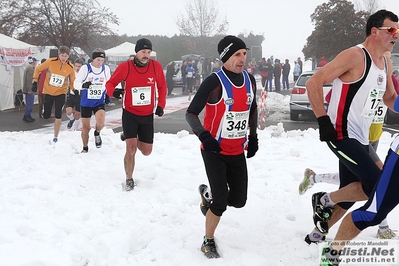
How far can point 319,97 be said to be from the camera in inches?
144

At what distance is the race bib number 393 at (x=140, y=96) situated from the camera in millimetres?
6062

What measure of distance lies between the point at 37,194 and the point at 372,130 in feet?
12.6

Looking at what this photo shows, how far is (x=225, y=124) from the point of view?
13.0 ft

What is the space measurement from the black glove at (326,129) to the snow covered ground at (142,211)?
1084 millimetres

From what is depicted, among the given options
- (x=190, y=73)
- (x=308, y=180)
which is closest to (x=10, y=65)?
(x=190, y=73)

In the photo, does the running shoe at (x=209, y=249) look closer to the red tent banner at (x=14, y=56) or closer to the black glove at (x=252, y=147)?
the black glove at (x=252, y=147)

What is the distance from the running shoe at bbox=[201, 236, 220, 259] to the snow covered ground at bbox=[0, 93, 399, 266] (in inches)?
2.7

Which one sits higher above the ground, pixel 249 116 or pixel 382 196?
pixel 249 116

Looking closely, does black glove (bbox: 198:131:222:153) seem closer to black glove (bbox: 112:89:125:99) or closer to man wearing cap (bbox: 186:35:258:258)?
man wearing cap (bbox: 186:35:258:258)

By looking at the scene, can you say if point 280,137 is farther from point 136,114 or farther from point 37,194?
point 37,194

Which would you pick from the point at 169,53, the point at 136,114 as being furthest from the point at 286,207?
the point at 169,53

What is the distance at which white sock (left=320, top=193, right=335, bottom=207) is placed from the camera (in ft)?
13.4

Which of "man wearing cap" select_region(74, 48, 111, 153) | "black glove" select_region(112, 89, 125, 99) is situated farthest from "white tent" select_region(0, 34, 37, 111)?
"black glove" select_region(112, 89, 125, 99)

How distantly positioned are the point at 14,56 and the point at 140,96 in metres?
13.6
